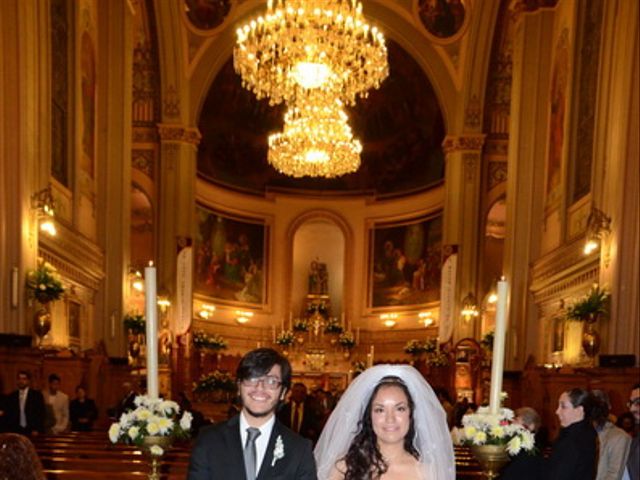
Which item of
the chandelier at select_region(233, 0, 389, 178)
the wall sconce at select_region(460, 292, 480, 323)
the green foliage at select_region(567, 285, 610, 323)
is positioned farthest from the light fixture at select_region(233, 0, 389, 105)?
the wall sconce at select_region(460, 292, 480, 323)

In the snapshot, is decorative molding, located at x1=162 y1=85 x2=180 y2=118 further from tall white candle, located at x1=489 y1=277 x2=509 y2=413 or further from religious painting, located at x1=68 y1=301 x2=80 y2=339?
tall white candle, located at x1=489 y1=277 x2=509 y2=413

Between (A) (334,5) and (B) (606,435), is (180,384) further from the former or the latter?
(B) (606,435)

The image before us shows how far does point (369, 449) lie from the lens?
3400 millimetres

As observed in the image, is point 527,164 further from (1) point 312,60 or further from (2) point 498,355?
(2) point 498,355

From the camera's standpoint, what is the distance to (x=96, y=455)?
882cm

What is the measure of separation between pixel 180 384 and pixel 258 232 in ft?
26.9

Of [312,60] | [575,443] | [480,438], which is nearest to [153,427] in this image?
[480,438]

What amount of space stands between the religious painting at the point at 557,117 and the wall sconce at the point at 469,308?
7.16m

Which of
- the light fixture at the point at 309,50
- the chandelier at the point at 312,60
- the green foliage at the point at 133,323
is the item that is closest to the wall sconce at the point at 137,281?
the green foliage at the point at 133,323

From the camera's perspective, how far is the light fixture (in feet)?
48.3

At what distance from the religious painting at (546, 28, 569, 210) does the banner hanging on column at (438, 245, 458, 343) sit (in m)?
6.26

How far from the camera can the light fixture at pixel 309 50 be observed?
48.3 feet

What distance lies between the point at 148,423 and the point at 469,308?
882 inches

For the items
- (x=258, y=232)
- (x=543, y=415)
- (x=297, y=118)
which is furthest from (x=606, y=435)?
(x=258, y=232)
